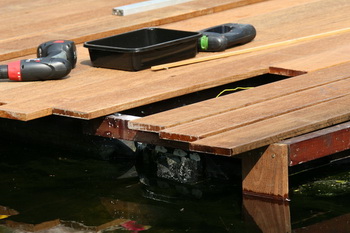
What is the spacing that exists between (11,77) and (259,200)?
1.38 m

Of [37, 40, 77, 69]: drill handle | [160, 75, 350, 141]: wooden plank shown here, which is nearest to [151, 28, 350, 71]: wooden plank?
[37, 40, 77, 69]: drill handle

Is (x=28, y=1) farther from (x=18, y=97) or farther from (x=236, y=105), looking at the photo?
(x=236, y=105)

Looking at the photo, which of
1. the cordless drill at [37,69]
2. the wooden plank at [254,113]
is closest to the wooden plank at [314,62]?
the wooden plank at [254,113]

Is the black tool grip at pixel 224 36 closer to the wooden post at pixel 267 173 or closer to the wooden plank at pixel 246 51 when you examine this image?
the wooden plank at pixel 246 51

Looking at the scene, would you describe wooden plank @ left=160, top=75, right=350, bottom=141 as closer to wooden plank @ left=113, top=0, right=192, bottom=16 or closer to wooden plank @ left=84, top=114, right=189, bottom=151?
wooden plank @ left=84, top=114, right=189, bottom=151

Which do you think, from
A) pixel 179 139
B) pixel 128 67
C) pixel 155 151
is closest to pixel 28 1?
pixel 128 67

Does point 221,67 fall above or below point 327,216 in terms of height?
above

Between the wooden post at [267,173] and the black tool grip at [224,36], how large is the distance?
126 cm

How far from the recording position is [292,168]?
157 inches

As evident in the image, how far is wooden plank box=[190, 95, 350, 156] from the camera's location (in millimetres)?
3301

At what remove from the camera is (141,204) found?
3.78 m

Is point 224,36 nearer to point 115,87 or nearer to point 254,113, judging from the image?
point 115,87

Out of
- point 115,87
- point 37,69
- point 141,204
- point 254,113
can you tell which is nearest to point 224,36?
point 115,87

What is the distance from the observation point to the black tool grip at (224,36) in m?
4.73
